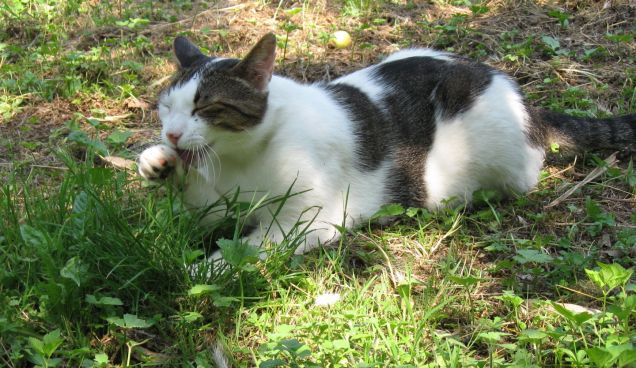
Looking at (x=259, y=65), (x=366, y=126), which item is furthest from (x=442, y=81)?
(x=259, y=65)

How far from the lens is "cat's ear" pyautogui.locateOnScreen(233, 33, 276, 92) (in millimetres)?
2863

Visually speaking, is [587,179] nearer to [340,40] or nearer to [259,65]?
[259,65]

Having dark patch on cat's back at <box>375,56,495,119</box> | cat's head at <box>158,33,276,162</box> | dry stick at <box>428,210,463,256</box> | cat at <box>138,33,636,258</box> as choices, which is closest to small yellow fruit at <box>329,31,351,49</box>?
cat at <box>138,33,636,258</box>

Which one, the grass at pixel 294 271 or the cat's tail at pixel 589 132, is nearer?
the grass at pixel 294 271

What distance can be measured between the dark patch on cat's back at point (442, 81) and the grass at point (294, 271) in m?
0.49

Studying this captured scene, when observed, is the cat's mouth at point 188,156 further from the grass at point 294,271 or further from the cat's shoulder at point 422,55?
the cat's shoulder at point 422,55

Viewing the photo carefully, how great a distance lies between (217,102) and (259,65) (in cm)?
24

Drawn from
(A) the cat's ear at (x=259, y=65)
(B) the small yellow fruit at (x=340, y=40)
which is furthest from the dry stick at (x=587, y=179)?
(B) the small yellow fruit at (x=340, y=40)

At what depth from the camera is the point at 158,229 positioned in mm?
2576

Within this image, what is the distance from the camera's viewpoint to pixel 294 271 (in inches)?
105

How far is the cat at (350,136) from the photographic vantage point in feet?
9.50

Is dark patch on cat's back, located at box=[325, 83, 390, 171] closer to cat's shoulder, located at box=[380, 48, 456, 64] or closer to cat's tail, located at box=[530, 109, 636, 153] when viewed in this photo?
cat's shoulder, located at box=[380, 48, 456, 64]

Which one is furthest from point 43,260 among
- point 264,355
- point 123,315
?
point 264,355

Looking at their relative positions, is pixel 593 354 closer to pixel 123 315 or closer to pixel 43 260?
pixel 123 315
